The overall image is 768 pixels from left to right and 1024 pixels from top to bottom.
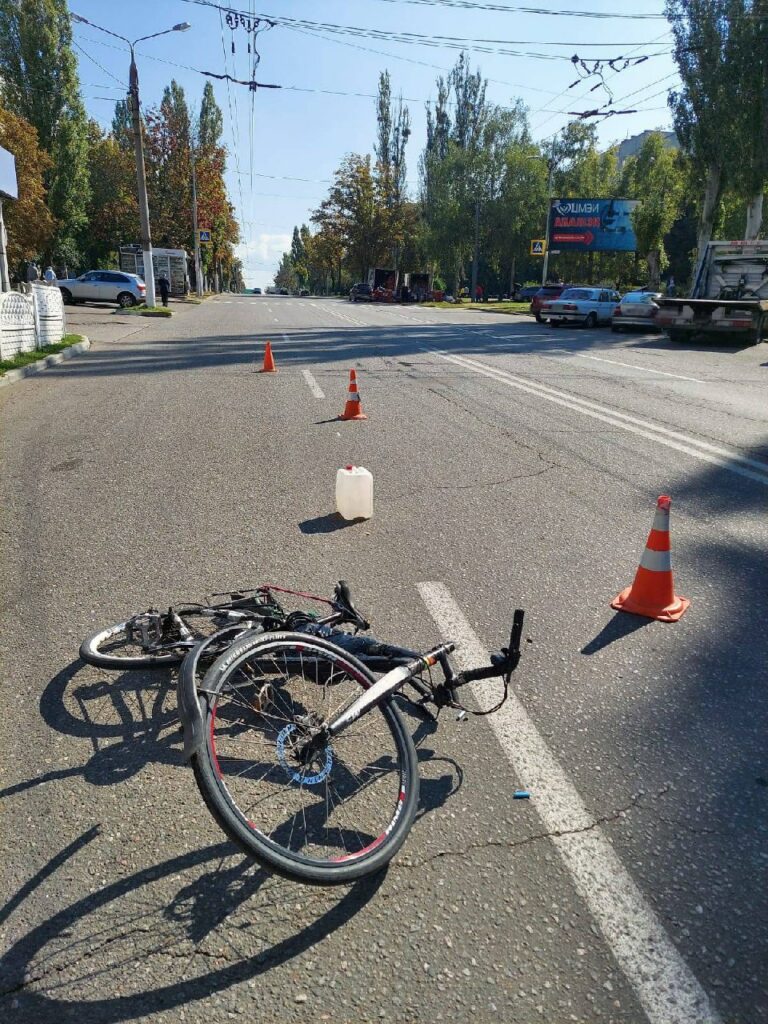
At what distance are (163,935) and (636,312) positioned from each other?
2539 cm

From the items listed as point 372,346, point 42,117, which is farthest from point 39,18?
point 372,346

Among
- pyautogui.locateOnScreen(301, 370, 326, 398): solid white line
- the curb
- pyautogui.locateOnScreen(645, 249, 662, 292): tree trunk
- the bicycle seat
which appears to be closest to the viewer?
the bicycle seat

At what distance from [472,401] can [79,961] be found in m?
9.56

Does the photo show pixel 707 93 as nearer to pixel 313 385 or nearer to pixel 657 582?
pixel 313 385

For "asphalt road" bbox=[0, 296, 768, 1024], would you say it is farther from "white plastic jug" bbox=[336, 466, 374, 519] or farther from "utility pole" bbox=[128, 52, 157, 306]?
"utility pole" bbox=[128, 52, 157, 306]

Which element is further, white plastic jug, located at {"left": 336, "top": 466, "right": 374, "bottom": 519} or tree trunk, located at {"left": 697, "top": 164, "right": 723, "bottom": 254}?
tree trunk, located at {"left": 697, "top": 164, "right": 723, "bottom": 254}

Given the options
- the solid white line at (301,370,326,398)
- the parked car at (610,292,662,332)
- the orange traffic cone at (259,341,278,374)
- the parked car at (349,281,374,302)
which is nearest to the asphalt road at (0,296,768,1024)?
the solid white line at (301,370,326,398)

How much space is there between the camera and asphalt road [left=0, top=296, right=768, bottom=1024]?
2.06 metres

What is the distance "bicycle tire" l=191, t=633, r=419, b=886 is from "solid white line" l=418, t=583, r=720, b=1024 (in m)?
0.51

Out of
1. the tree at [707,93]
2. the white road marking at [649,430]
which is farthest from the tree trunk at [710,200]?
the white road marking at [649,430]

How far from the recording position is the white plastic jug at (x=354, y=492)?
559 cm

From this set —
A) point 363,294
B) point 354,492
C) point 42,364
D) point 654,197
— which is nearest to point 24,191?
point 42,364

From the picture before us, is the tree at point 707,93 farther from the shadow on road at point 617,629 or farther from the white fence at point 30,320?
the shadow on road at point 617,629

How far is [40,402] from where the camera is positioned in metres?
10.6
